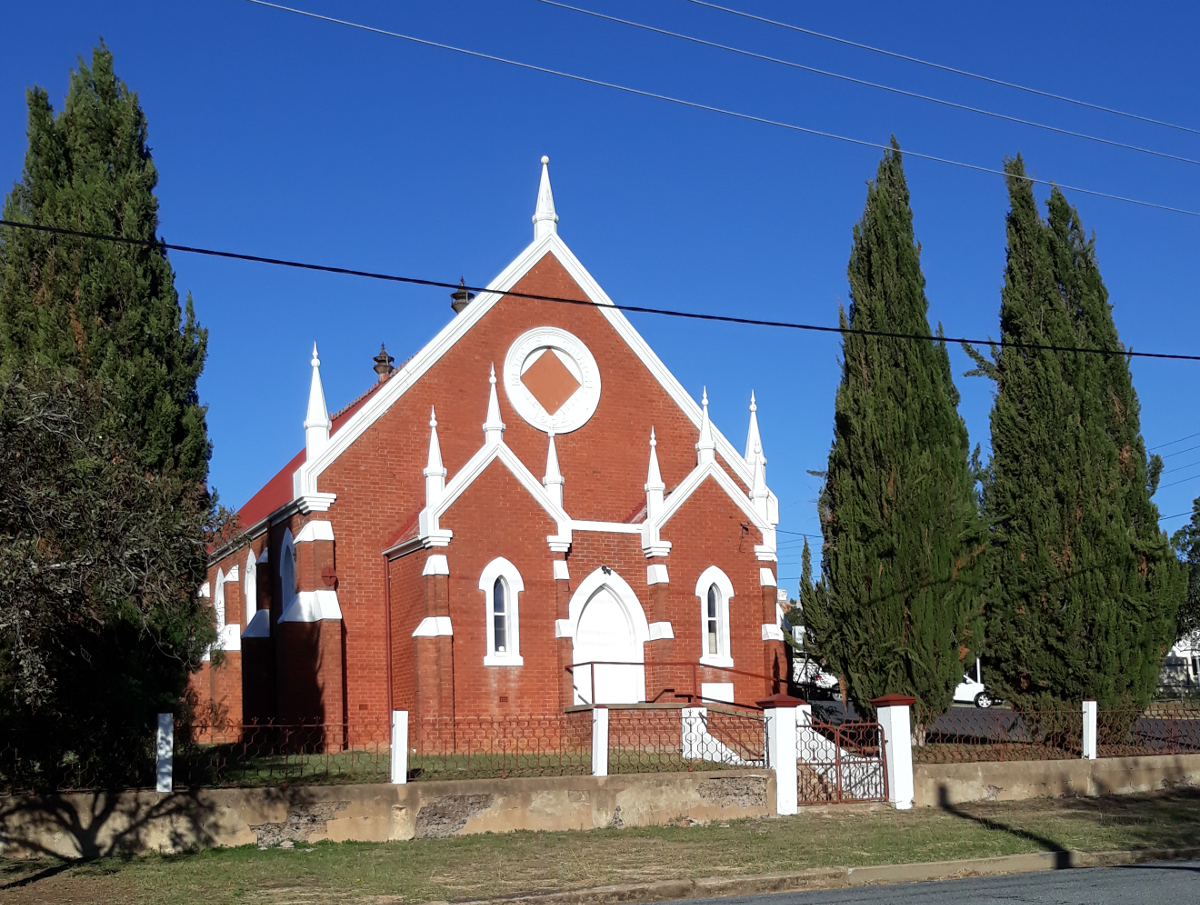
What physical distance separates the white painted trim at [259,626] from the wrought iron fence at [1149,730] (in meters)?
15.9

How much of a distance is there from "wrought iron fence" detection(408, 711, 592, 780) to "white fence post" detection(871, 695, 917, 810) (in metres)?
4.34

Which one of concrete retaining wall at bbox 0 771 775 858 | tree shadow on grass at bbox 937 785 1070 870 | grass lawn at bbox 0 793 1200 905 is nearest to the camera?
grass lawn at bbox 0 793 1200 905

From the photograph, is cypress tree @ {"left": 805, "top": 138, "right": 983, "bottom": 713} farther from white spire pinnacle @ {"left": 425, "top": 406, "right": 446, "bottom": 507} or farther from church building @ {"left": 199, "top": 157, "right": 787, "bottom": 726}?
white spire pinnacle @ {"left": 425, "top": 406, "right": 446, "bottom": 507}

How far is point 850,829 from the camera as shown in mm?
16641

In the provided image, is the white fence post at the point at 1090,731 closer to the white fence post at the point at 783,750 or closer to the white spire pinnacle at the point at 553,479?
the white fence post at the point at 783,750

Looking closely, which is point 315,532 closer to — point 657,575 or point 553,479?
point 553,479

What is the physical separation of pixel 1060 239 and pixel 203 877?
1898 centimetres

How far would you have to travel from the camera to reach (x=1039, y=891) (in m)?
12.0

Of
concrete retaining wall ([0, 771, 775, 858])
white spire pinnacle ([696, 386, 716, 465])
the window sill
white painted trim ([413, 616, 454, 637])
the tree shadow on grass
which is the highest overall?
white spire pinnacle ([696, 386, 716, 465])

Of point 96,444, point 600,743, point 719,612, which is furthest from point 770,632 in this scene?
point 96,444

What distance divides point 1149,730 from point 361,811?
14644 millimetres

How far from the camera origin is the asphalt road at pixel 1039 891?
11.3 m

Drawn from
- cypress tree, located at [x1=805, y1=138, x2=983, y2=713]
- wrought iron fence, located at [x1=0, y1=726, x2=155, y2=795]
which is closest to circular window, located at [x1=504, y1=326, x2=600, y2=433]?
cypress tree, located at [x1=805, y1=138, x2=983, y2=713]

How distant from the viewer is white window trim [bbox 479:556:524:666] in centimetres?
2478
